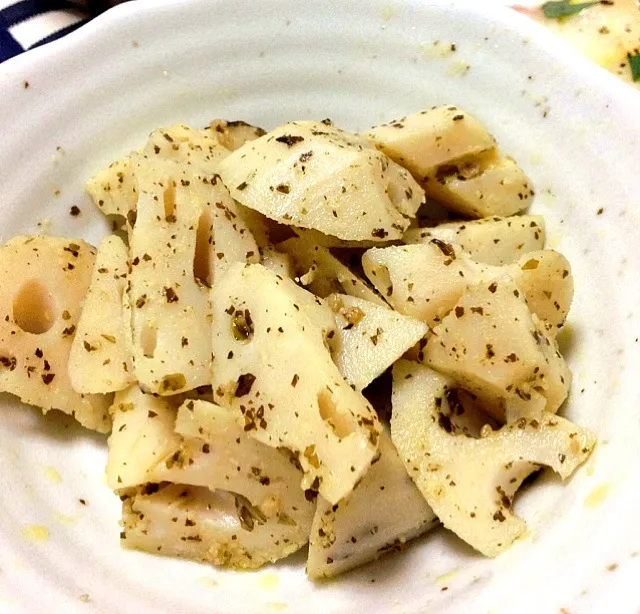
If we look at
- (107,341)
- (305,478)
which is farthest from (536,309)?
(107,341)

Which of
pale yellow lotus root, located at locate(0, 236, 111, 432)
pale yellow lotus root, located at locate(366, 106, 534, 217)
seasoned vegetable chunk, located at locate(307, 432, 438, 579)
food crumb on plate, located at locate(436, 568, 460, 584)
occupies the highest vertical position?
pale yellow lotus root, located at locate(366, 106, 534, 217)

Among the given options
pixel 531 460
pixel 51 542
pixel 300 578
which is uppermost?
pixel 531 460

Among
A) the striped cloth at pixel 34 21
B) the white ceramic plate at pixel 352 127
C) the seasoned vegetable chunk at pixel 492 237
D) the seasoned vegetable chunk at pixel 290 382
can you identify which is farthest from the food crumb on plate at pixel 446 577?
the striped cloth at pixel 34 21

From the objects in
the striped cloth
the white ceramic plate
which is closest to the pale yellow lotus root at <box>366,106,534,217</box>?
the white ceramic plate

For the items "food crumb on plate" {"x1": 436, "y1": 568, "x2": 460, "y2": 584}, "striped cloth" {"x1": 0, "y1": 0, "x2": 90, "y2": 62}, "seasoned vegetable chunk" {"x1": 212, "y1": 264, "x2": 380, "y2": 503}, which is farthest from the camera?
"striped cloth" {"x1": 0, "y1": 0, "x2": 90, "y2": 62}

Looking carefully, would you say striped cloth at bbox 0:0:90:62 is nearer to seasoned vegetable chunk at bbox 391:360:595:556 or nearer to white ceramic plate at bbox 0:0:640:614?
white ceramic plate at bbox 0:0:640:614

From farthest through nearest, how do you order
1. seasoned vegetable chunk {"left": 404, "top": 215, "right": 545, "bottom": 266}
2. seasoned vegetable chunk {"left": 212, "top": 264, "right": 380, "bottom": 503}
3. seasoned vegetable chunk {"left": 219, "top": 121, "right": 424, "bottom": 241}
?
1. seasoned vegetable chunk {"left": 404, "top": 215, "right": 545, "bottom": 266}
2. seasoned vegetable chunk {"left": 219, "top": 121, "right": 424, "bottom": 241}
3. seasoned vegetable chunk {"left": 212, "top": 264, "right": 380, "bottom": 503}

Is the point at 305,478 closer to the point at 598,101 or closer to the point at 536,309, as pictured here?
the point at 536,309
